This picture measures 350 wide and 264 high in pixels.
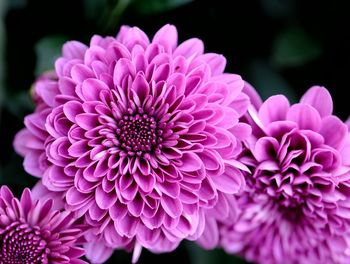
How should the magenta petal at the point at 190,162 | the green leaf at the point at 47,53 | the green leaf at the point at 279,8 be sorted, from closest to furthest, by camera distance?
the magenta petal at the point at 190,162 < the green leaf at the point at 47,53 < the green leaf at the point at 279,8

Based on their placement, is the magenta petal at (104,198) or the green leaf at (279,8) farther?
the green leaf at (279,8)

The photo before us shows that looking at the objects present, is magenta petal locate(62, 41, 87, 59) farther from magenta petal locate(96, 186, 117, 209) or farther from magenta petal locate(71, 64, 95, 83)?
magenta petal locate(96, 186, 117, 209)

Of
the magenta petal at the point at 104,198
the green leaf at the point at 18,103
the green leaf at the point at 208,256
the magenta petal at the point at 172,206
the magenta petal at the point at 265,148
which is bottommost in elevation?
the green leaf at the point at 208,256

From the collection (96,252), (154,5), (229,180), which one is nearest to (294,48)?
(154,5)

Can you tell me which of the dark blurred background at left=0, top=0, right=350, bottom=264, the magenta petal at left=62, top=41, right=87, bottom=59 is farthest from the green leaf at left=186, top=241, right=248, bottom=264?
the magenta petal at left=62, top=41, right=87, bottom=59

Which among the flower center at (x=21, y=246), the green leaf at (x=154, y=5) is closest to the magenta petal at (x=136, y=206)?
the flower center at (x=21, y=246)

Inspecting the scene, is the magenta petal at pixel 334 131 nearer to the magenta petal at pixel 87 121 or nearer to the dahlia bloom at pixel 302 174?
the dahlia bloom at pixel 302 174

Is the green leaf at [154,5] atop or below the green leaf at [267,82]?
atop
